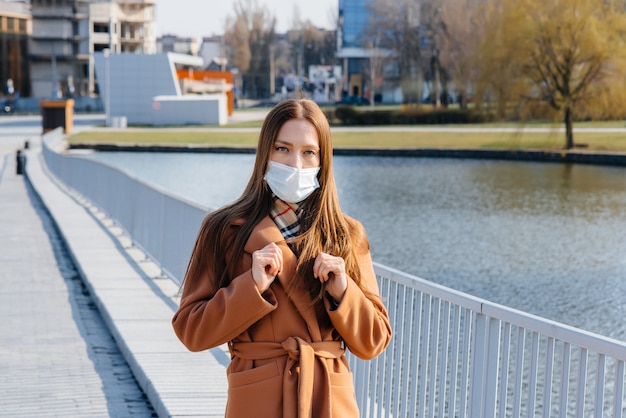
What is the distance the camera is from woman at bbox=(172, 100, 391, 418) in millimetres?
3301

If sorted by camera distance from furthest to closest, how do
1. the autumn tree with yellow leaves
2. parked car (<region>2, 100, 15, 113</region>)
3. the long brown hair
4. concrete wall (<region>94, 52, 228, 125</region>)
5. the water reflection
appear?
parked car (<region>2, 100, 15, 113</region>), concrete wall (<region>94, 52, 228, 125</region>), the autumn tree with yellow leaves, the water reflection, the long brown hair

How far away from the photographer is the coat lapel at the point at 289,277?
3.34 m

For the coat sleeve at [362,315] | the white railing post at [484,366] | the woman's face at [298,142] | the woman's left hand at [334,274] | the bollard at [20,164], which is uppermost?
the woman's face at [298,142]

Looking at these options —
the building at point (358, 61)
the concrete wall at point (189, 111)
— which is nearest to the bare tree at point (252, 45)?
the building at point (358, 61)

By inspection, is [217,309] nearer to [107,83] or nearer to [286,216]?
[286,216]

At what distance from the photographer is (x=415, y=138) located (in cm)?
6725

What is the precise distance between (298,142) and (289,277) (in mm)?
421

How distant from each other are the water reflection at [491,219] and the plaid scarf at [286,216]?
42.7ft

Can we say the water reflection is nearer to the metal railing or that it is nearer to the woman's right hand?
the metal railing

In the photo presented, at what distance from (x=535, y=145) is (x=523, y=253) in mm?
35056

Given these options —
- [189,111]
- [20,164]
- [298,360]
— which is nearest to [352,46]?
[189,111]

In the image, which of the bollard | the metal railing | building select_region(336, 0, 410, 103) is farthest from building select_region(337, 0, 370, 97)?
the metal railing

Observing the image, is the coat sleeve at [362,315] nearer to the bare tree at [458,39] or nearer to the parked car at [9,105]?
the bare tree at [458,39]

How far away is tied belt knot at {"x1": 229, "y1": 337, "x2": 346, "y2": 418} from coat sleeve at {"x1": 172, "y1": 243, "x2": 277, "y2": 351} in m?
0.08
